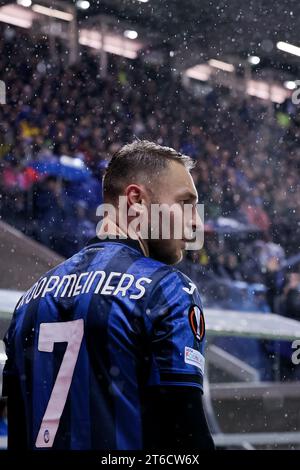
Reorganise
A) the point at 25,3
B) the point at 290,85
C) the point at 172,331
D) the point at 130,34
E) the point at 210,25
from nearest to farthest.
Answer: the point at 172,331 < the point at 25,3 < the point at 130,34 < the point at 210,25 < the point at 290,85

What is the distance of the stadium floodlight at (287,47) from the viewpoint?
425cm

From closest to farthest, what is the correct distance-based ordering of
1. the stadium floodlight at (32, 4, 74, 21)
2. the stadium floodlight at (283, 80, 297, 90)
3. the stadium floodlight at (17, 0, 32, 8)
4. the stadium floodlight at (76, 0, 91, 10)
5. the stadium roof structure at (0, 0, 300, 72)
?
1. the stadium floodlight at (17, 0, 32, 8)
2. the stadium floodlight at (32, 4, 74, 21)
3. the stadium floodlight at (76, 0, 91, 10)
4. the stadium roof structure at (0, 0, 300, 72)
5. the stadium floodlight at (283, 80, 297, 90)

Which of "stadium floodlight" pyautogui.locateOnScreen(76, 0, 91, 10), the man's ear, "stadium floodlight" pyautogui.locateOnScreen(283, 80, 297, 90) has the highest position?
"stadium floodlight" pyautogui.locateOnScreen(76, 0, 91, 10)

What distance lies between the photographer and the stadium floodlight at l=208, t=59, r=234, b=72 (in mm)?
4541

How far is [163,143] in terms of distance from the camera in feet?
13.9

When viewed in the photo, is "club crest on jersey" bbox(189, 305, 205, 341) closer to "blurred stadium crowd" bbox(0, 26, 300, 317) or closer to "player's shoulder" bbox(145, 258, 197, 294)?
"player's shoulder" bbox(145, 258, 197, 294)

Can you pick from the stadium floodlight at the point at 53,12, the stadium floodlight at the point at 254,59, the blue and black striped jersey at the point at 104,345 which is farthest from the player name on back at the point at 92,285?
the stadium floodlight at the point at 254,59

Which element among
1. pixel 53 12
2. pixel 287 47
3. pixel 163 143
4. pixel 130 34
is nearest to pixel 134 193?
pixel 53 12

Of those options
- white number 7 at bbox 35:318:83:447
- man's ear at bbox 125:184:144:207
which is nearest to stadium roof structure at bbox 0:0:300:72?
Result: man's ear at bbox 125:184:144:207

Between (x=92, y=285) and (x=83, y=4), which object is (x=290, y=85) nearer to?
(x=83, y=4)

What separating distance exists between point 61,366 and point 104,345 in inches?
2.3

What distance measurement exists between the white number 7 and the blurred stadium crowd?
7.74ft
